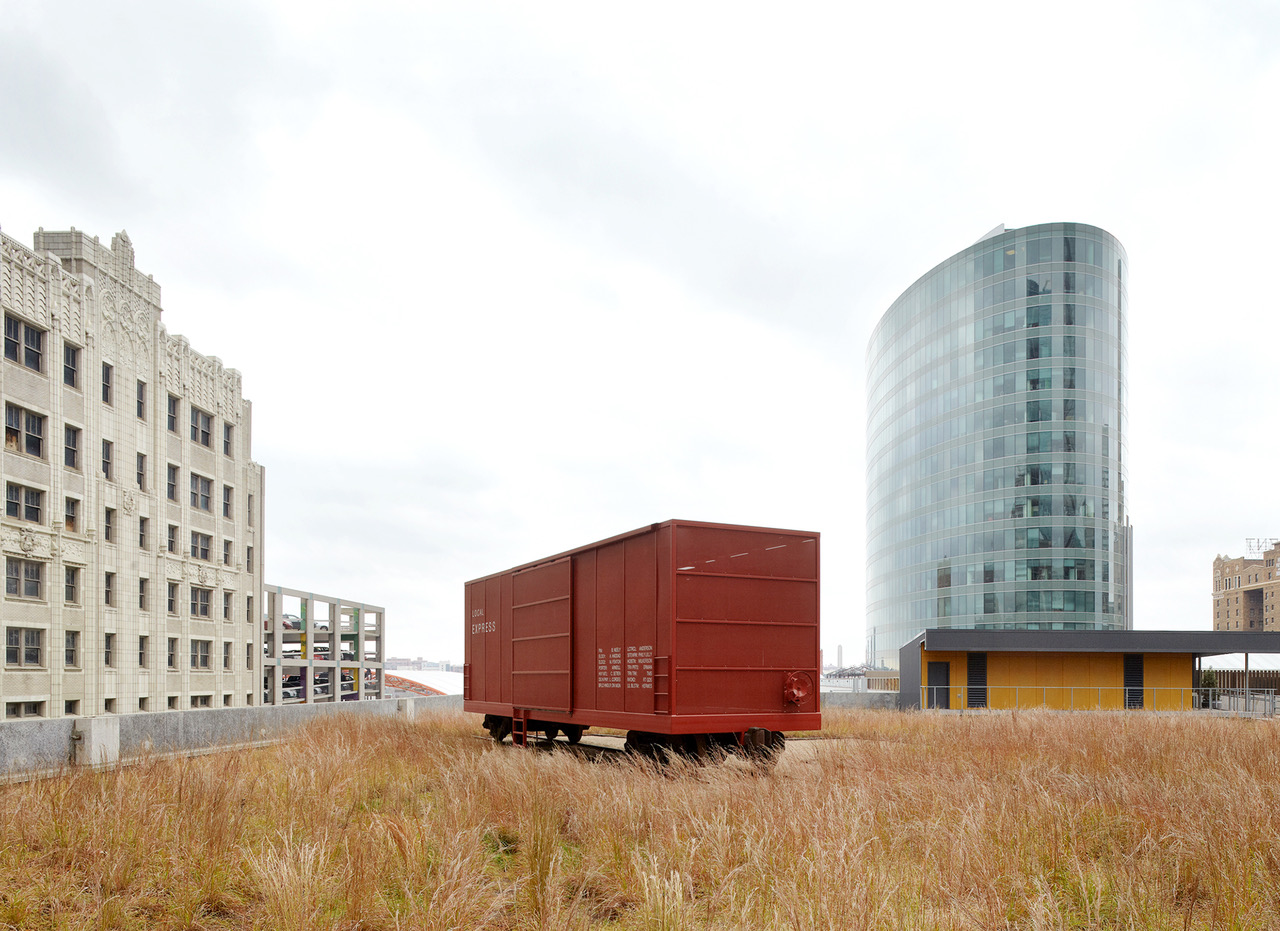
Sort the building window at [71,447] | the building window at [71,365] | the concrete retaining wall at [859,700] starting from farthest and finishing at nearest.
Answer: the building window at [71,365]
the building window at [71,447]
the concrete retaining wall at [859,700]

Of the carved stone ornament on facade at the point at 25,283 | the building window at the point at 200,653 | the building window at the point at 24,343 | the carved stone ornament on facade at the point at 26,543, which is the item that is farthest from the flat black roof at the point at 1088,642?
the carved stone ornament on facade at the point at 25,283

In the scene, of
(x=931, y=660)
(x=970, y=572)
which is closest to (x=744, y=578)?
(x=931, y=660)

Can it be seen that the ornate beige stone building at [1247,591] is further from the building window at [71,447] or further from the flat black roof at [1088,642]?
the building window at [71,447]

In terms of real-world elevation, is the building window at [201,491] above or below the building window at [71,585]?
above

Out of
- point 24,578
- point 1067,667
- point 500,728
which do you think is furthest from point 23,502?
point 1067,667

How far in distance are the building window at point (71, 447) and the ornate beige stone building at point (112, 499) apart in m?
0.06

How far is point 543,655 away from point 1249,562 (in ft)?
606

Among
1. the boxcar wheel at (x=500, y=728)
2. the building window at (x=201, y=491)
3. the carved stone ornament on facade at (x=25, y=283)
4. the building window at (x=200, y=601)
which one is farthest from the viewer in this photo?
the building window at (x=201, y=491)

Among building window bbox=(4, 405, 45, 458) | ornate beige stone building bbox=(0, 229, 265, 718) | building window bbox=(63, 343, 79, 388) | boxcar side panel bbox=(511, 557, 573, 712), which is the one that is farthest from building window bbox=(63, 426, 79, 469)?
boxcar side panel bbox=(511, 557, 573, 712)

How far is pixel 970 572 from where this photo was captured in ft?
269

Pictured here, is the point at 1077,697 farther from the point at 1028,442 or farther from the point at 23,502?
the point at 23,502

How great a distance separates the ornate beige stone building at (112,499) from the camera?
39031mm

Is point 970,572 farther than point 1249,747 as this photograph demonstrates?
Result: Yes

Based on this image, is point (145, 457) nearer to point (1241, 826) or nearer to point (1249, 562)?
point (1241, 826)
